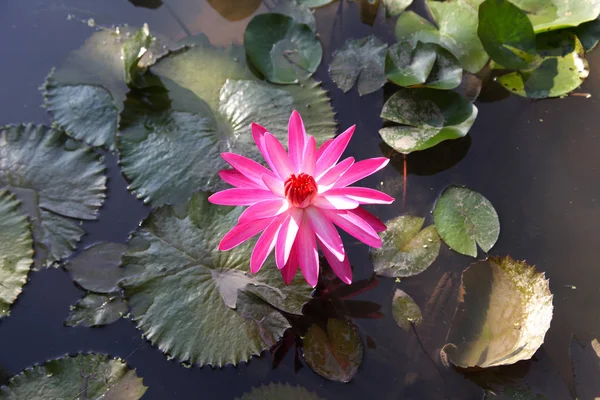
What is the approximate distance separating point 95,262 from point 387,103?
5.32 feet

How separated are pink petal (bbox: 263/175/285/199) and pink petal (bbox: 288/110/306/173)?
0.09m

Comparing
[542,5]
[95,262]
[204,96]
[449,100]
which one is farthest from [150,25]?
[542,5]

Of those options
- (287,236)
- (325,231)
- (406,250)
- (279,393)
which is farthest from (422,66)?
(279,393)

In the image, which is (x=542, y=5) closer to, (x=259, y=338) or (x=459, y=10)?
(x=459, y=10)

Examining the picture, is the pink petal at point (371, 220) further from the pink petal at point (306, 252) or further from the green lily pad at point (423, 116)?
the green lily pad at point (423, 116)

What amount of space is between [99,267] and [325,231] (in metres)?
1.11

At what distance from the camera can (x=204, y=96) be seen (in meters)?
2.55

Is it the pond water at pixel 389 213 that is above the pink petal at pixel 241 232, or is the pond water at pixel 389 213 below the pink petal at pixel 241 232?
below

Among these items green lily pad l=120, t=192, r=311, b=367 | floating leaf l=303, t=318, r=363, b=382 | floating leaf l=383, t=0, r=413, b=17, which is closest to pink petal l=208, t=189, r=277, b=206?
green lily pad l=120, t=192, r=311, b=367

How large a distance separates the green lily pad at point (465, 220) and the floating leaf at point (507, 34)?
82 centimetres

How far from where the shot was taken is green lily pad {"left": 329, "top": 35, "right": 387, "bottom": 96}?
2691 mm

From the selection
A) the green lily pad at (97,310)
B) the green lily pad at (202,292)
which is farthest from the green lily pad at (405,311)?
the green lily pad at (97,310)

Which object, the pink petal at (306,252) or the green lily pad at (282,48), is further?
the green lily pad at (282,48)

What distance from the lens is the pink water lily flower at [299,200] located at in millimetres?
1757
